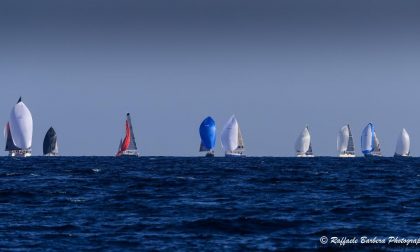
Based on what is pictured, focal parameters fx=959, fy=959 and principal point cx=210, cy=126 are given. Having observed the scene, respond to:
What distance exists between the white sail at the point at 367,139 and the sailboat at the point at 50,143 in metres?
63.2

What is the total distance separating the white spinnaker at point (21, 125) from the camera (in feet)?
474

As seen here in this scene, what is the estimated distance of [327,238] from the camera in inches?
1223

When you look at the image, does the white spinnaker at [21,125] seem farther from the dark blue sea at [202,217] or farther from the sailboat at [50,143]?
the dark blue sea at [202,217]

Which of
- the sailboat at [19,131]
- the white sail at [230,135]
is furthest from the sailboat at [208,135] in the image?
the sailboat at [19,131]

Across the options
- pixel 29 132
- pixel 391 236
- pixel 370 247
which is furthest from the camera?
pixel 29 132

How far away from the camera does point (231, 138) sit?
18300 centimetres

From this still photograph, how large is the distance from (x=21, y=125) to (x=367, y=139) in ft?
261

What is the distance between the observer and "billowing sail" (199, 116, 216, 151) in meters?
175

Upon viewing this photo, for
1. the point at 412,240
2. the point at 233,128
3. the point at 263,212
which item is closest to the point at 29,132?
the point at 233,128

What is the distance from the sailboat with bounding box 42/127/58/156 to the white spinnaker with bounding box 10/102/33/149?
26.2m

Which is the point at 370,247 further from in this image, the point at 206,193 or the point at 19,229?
the point at 206,193

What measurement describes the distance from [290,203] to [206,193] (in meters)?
7.59

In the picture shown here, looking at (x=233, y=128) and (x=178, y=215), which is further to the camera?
(x=233, y=128)

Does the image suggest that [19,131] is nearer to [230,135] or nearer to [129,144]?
[129,144]
